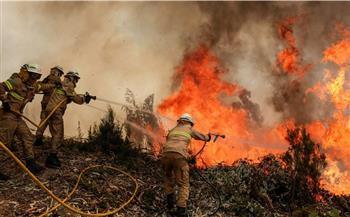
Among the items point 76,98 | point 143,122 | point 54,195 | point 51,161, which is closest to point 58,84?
point 76,98

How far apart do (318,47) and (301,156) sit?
34.8 feet

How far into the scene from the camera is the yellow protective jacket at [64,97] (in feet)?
32.7

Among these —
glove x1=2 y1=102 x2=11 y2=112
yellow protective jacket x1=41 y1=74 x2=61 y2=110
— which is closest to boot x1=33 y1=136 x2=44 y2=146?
yellow protective jacket x1=41 y1=74 x2=61 y2=110

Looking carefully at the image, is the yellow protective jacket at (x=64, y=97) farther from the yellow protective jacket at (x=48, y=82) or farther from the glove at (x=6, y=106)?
the glove at (x=6, y=106)

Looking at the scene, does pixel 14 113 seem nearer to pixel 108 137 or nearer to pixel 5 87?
pixel 5 87

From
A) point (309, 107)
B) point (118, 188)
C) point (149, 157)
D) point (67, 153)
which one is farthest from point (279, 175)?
point (309, 107)

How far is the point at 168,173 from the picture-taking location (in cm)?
889

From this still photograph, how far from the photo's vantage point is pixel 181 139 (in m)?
8.84

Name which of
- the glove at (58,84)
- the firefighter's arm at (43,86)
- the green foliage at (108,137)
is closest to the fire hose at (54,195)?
the glove at (58,84)

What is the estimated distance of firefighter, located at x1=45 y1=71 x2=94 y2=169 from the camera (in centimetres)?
960

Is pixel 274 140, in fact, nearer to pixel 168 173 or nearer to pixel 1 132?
pixel 168 173

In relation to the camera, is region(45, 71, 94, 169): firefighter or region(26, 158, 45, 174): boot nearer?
region(26, 158, 45, 174): boot

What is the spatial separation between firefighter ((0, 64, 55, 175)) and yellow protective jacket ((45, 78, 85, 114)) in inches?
28.1

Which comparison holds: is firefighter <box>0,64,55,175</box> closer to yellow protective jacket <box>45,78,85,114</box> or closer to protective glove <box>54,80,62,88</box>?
yellow protective jacket <box>45,78,85,114</box>
